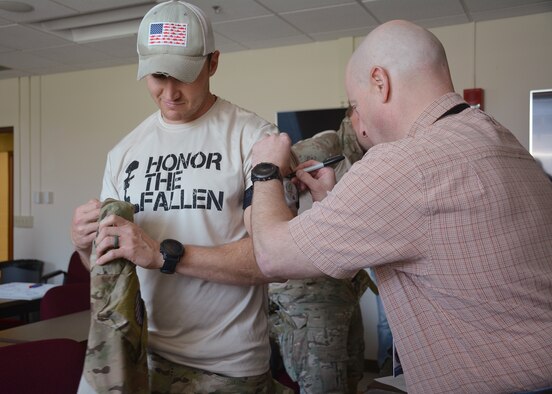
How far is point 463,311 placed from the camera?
1074 mm

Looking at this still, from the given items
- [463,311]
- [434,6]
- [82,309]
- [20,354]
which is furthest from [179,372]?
[434,6]

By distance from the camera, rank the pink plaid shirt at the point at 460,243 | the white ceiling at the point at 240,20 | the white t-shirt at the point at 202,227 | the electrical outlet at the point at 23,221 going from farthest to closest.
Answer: the electrical outlet at the point at 23,221, the white ceiling at the point at 240,20, the white t-shirt at the point at 202,227, the pink plaid shirt at the point at 460,243

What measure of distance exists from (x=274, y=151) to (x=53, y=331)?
192 centimetres

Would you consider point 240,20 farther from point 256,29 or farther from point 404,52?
point 404,52

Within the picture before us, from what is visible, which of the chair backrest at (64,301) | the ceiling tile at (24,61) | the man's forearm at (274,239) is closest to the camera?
the man's forearm at (274,239)

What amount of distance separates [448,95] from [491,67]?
12.9 feet

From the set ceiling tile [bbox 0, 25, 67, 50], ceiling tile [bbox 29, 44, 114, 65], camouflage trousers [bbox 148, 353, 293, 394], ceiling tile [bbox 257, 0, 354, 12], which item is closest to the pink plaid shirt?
camouflage trousers [bbox 148, 353, 293, 394]

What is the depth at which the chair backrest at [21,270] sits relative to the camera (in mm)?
6125

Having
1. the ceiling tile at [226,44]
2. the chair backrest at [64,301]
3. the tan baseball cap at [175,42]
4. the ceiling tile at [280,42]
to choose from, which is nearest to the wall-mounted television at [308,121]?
the ceiling tile at [280,42]

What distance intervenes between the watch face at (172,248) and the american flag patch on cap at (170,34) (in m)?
0.49

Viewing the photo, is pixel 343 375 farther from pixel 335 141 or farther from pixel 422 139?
pixel 422 139

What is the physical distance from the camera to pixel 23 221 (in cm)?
682

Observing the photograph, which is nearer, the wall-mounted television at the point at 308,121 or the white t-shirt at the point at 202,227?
the white t-shirt at the point at 202,227

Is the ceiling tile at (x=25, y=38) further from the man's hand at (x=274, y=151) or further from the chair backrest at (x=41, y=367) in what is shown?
the man's hand at (x=274, y=151)
